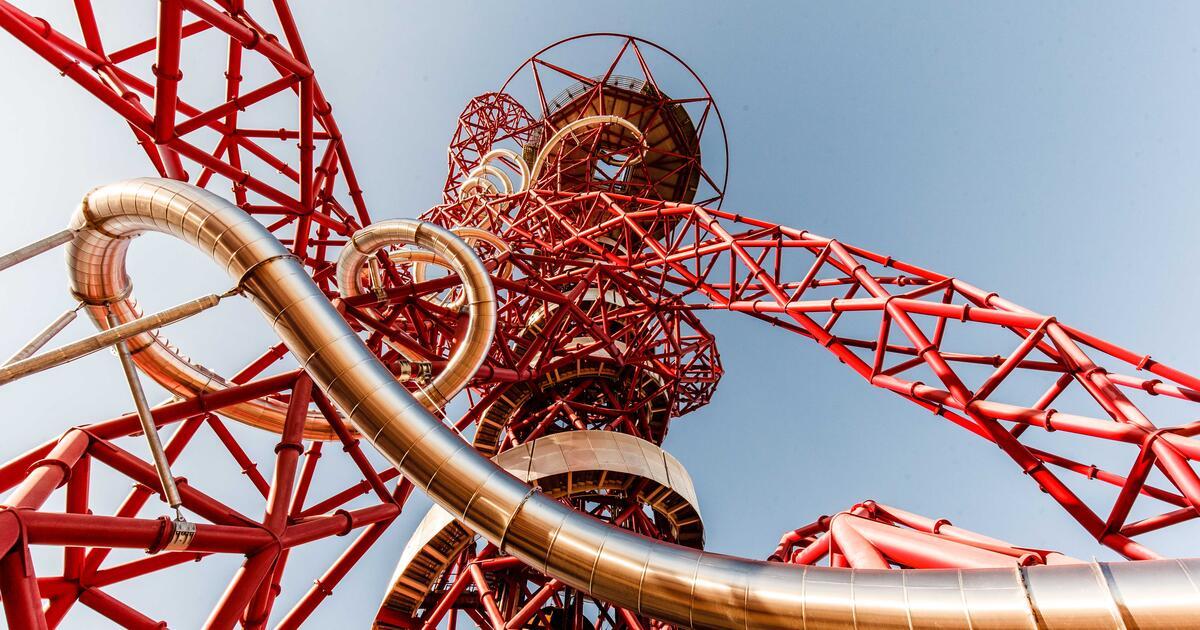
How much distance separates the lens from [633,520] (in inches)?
722

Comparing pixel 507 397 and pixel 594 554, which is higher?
pixel 507 397

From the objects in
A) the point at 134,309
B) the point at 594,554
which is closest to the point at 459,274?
the point at 134,309

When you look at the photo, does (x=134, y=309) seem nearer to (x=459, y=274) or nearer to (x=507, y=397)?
(x=459, y=274)

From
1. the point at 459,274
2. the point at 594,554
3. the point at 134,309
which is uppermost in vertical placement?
the point at 459,274

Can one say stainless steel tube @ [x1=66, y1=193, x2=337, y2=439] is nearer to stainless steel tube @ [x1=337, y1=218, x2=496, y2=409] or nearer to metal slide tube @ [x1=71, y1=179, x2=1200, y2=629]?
metal slide tube @ [x1=71, y1=179, x2=1200, y2=629]

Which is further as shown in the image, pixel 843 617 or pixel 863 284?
pixel 863 284

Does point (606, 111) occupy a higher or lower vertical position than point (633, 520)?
higher

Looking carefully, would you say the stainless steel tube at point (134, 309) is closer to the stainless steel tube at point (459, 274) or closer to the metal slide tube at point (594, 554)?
the metal slide tube at point (594, 554)

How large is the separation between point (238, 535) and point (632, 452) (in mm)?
10571

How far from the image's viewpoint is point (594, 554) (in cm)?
619

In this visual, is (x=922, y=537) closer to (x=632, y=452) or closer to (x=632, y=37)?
(x=632, y=452)

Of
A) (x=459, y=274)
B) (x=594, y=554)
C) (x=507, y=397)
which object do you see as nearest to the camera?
(x=594, y=554)

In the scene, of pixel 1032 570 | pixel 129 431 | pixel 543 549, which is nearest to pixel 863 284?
pixel 1032 570

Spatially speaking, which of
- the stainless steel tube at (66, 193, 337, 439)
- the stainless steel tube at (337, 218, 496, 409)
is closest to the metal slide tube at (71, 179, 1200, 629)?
the stainless steel tube at (66, 193, 337, 439)
